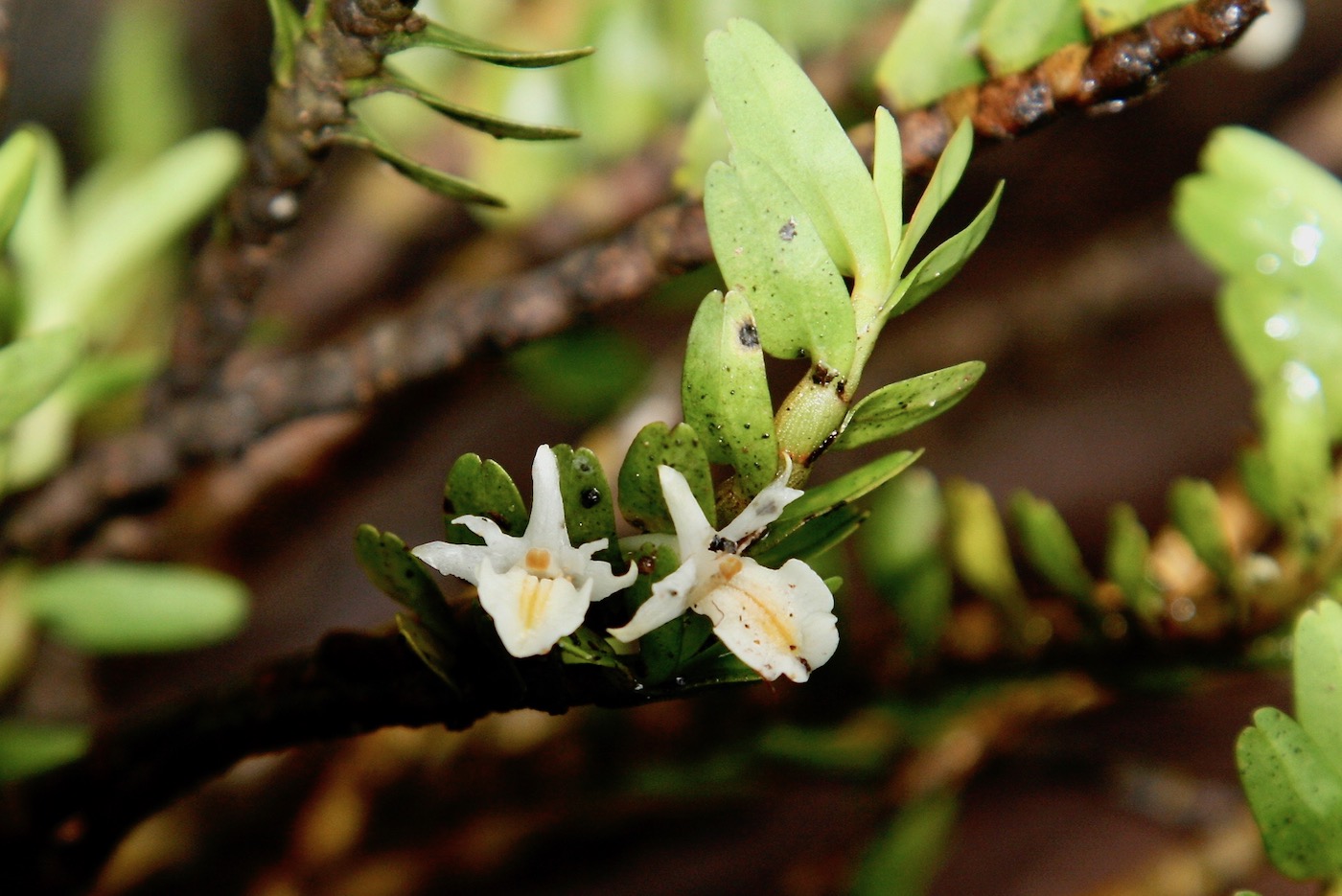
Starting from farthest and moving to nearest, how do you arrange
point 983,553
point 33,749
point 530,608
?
point 983,553 < point 33,749 < point 530,608

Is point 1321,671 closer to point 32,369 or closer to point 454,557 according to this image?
point 454,557

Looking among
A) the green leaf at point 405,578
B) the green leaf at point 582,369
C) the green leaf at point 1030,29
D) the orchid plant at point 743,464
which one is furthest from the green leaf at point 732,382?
the green leaf at point 582,369

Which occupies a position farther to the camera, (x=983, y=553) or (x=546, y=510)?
(x=983, y=553)

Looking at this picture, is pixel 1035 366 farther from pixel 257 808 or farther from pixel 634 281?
A: pixel 257 808

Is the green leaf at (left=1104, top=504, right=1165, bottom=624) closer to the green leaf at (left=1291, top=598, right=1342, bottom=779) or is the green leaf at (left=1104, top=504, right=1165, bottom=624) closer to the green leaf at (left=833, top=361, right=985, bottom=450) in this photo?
the green leaf at (left=1291, top=598, right=1342, bottom=779)

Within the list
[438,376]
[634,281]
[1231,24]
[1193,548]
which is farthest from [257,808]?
[1231,24]

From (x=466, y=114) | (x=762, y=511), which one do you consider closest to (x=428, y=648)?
(x=762, y=511)

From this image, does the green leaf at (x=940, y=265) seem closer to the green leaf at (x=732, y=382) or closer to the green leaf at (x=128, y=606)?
the green leaf at (x=732, y=382)

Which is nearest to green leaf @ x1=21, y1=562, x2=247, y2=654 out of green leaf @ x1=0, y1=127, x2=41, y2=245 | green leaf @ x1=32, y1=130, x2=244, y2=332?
green leaf @ x1=32, y1=130, x2=244, y2=332
